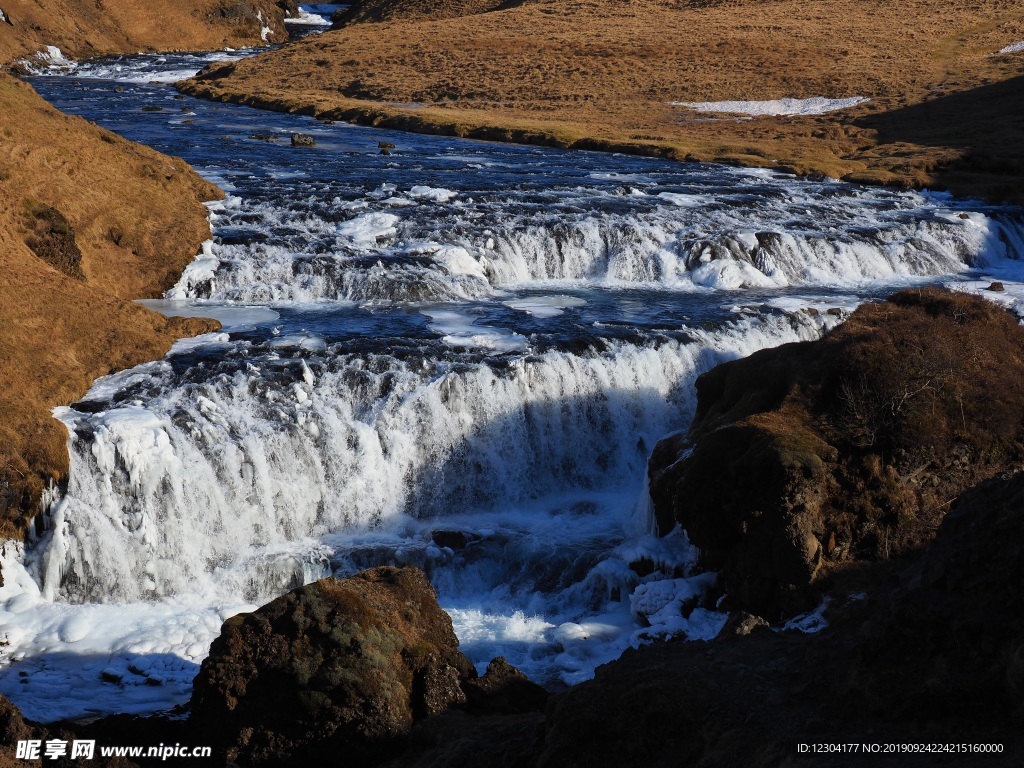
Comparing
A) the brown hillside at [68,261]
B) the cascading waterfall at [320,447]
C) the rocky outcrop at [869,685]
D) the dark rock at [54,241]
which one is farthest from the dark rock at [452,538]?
the dark rock at [54,241]

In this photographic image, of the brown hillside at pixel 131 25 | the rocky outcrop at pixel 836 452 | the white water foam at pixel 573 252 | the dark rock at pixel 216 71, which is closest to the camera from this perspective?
the rocky outcrop at pixel 836 452

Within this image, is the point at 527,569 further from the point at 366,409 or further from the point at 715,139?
the point at 715,139

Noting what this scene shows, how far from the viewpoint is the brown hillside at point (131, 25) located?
97.1 meters

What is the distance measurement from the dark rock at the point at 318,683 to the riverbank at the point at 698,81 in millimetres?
36882

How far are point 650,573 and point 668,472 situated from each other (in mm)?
1688

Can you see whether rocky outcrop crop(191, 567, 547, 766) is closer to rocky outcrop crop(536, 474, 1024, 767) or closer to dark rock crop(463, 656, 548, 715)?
dark rock crop(463, 656, 548, 715)

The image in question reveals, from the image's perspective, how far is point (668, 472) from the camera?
17703 millimetres

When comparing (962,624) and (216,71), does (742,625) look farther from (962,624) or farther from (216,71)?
(216,71)

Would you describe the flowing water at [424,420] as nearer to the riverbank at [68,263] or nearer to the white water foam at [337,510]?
the white water foam at [337,510]

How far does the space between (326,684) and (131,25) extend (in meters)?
113

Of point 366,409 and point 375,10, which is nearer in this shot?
point 366,409

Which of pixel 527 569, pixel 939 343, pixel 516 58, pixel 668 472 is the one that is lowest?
pixel 527 569

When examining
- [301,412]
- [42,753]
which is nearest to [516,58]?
[301,412]

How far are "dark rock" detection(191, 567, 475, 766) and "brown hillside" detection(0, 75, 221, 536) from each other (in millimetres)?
6618
